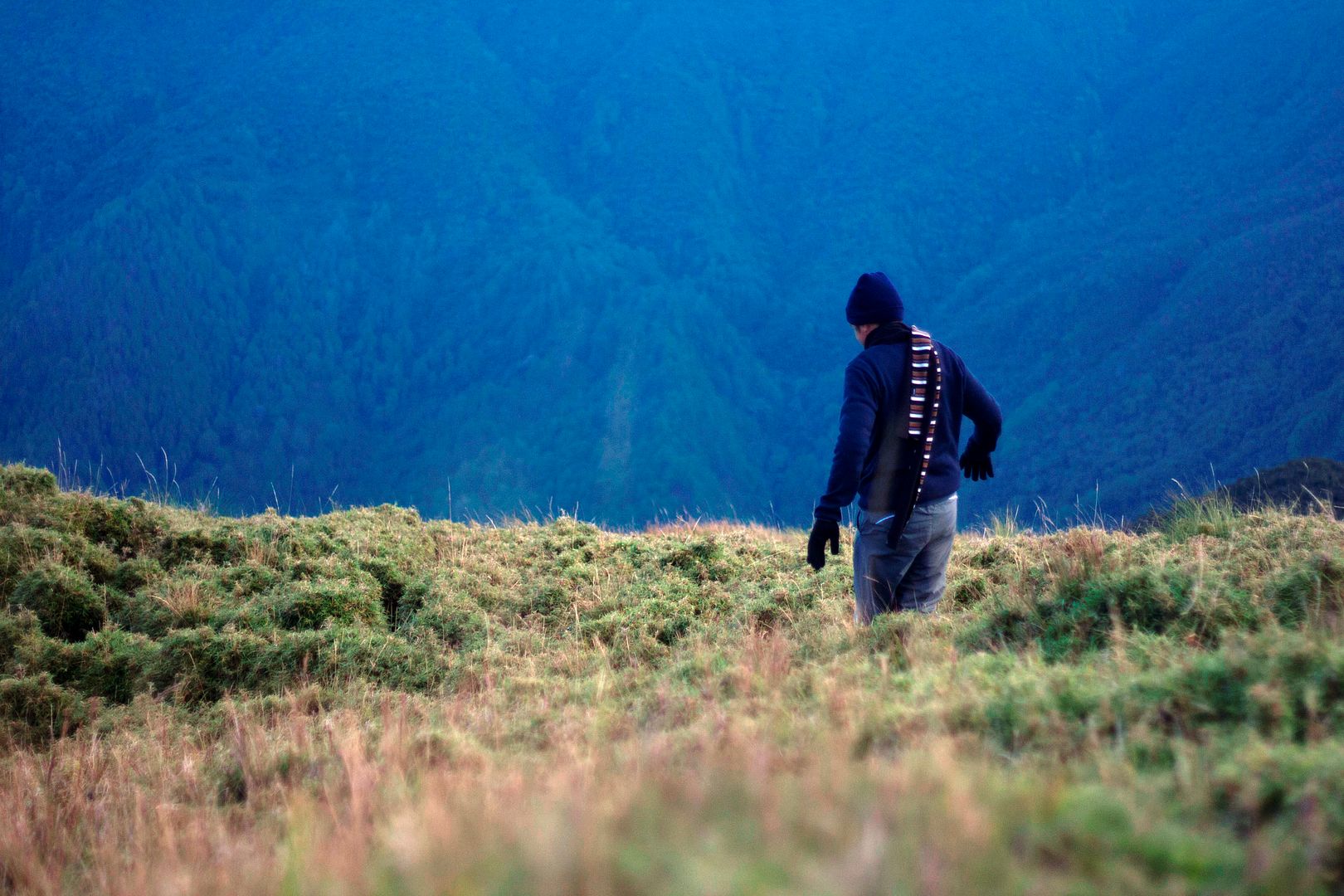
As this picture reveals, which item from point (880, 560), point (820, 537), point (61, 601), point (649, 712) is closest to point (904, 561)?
point (880, 560)

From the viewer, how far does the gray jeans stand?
485 centimetres

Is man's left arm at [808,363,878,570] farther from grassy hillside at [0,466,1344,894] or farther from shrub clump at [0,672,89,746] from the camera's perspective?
shrub clump at [0,672,89,746]

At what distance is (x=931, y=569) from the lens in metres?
5.09

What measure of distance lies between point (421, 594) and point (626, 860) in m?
6.74

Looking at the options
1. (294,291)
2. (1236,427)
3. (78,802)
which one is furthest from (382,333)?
(78,802)

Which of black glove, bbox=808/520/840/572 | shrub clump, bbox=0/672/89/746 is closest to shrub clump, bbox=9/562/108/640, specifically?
shrub clump, bbox=0/672/89/746

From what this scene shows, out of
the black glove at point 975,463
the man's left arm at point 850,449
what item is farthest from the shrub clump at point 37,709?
the black glove at point 975,463

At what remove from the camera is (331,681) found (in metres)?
6.15

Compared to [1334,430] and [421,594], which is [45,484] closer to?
[421,594]

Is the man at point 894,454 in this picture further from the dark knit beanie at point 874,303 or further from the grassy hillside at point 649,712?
the grassy hillside at point 649,712

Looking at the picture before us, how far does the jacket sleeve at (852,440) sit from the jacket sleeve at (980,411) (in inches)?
26.3

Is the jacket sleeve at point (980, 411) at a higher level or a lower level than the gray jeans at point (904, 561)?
higher

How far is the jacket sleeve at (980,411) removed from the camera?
504 cm

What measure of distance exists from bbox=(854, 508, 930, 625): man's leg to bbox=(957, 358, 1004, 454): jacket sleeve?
63 centimetres
